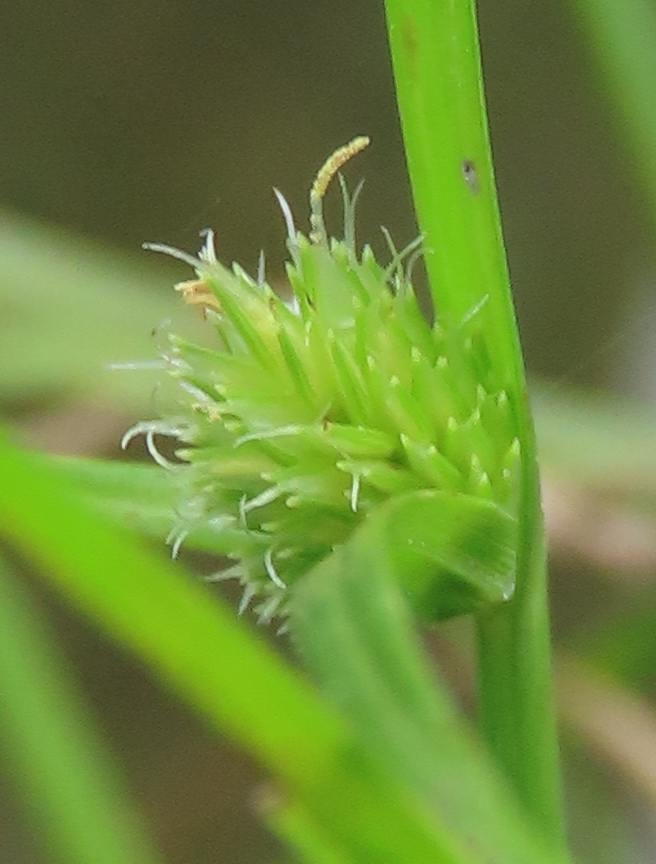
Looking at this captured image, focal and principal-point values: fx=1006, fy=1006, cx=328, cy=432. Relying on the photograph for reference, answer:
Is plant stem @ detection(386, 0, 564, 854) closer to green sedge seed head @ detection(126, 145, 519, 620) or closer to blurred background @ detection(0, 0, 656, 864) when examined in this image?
green sedge seed head @ detection(126, 145, 519, 620)

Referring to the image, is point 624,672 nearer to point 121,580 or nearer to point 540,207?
→ point 540,207

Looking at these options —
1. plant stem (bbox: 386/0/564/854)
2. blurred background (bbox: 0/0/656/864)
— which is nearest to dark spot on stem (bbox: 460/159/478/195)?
plant stem (bbox: 386/0/564/854)

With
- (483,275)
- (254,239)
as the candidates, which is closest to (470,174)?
(483,275)

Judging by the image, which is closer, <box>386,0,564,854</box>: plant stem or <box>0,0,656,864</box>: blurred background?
<box>386,0,564,854</box>: plant stem

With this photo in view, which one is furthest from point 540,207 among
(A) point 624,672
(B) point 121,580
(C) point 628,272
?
(B) point 121,580

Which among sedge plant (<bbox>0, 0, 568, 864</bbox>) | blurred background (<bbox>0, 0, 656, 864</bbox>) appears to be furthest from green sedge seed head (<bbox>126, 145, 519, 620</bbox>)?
blurred background (<bbox>0, 0, 656, 864</bbox>)

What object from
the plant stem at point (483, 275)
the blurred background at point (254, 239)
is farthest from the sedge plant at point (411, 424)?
the blurred background at point (254, 239)

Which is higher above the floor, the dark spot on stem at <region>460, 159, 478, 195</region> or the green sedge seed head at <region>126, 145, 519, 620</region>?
the dark spot on stem at <region>460, 159, 478, 195</region>

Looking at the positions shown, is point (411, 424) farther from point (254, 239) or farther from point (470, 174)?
point (254, 239)

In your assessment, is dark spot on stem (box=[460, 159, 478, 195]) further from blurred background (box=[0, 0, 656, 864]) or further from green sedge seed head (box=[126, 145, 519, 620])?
blurred background (box=[0, 0, 656, 864])
